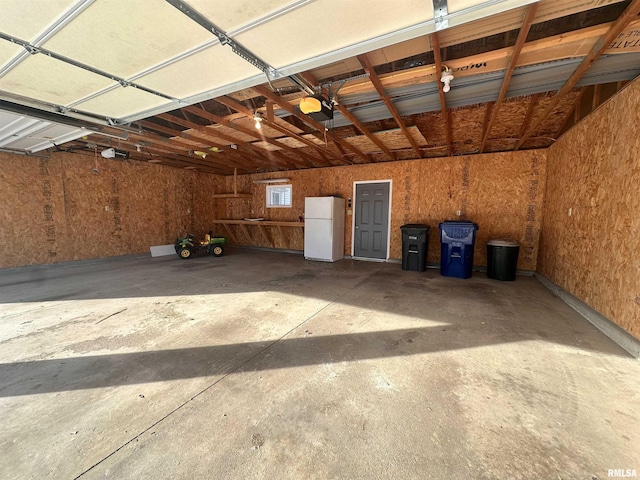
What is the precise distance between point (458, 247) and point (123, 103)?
570cm

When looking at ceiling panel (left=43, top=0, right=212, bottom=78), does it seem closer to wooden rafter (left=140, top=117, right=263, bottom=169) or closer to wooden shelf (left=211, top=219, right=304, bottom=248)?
wooden rafter (left=140, top=117, right=263, bottom=169)

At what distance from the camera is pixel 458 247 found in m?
4.94

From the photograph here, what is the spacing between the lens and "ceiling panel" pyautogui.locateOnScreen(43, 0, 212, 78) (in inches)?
55.1

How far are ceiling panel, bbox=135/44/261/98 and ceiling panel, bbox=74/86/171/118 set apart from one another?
251mm

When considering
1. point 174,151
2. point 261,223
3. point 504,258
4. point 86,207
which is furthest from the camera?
point 261,223

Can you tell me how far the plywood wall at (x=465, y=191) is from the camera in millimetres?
5227

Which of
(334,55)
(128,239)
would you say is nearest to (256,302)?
(334,55)

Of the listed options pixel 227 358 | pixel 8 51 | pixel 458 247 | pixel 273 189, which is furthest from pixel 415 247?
pixel 8 51

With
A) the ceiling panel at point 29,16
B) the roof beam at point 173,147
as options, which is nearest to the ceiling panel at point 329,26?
the ceiling panel at point 29,16

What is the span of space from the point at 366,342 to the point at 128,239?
7339 millimetres

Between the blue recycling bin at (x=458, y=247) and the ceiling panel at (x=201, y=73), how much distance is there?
452 cm

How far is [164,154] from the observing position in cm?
607

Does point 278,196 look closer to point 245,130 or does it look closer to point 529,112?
point 245,130

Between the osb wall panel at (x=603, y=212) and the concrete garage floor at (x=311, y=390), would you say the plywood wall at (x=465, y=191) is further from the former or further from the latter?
the concrete garage floor at (x=311, y=390)
